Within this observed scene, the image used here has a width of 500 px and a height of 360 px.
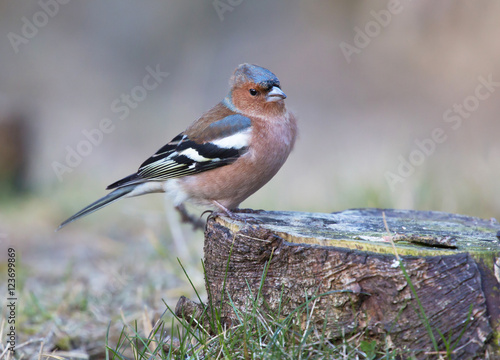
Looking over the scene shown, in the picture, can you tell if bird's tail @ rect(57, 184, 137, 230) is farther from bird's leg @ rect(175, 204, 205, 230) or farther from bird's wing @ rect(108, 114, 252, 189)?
bird's leg @ rect(175, 204, 205, 230)

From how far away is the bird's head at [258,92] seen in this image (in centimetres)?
418

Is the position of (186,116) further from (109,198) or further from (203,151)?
(203,151)

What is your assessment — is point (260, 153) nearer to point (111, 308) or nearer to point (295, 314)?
point (295, 314)

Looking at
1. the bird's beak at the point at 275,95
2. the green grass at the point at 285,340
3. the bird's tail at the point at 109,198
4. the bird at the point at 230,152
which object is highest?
the bird's beak at the point at 275,95

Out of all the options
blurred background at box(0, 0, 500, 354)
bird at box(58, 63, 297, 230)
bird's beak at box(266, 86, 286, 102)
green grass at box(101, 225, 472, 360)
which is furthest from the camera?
blurred background at box(0, 0, 500, 354)

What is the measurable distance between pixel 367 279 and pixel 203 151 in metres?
1.88

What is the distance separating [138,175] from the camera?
447 cm

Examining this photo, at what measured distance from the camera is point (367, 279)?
263 centimetres

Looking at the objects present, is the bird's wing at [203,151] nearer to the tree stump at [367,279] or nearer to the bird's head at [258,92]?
the bird's head at [258,92]

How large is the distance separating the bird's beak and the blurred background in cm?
180

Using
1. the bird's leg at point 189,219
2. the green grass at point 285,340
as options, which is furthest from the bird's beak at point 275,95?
the green grass at point 285,340

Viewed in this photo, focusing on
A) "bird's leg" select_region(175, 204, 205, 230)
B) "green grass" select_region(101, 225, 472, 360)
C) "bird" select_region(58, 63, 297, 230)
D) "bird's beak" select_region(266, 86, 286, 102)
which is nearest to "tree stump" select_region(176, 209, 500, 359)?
"green grass" select_region(101, 225, 472, 360)

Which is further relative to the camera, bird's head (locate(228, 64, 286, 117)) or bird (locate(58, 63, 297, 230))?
bird's head (locate(228, 64, 286, 117))

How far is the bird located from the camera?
12.9ft
